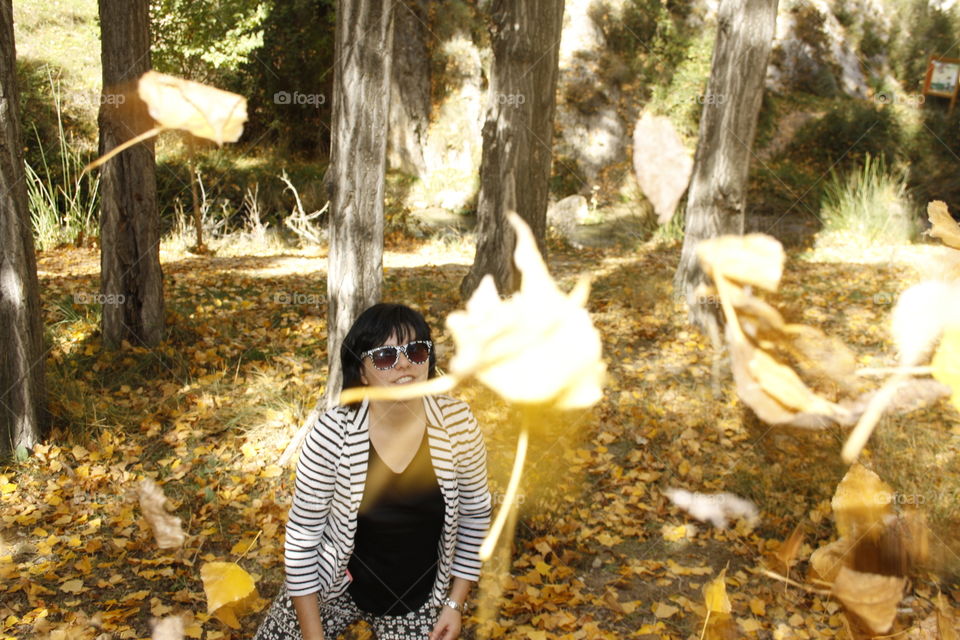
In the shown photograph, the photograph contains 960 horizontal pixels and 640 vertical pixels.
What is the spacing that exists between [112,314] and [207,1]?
6.51 metres

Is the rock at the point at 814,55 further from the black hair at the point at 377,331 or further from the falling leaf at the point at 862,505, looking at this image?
the black hair at the point at 377,331

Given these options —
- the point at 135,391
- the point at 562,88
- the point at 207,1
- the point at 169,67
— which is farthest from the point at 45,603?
the point at 562,88

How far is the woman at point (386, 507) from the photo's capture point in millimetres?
2125

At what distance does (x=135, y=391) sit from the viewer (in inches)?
188

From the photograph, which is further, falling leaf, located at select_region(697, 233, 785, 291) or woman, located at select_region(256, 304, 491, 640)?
falling leaf, located at select_region(697, 233, 785, 291)

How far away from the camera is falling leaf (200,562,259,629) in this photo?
122 inches

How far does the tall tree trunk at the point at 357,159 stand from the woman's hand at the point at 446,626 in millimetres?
1694

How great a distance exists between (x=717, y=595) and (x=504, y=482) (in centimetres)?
123

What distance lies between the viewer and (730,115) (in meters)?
5.45

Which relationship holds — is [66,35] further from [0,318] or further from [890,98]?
[890,98]

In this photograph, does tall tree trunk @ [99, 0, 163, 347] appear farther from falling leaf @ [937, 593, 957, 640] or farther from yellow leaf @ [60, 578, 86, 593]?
falling leaf @ [937, 593, 957, 640]
